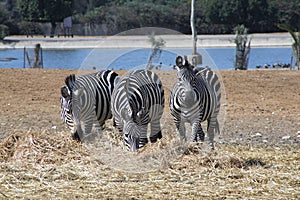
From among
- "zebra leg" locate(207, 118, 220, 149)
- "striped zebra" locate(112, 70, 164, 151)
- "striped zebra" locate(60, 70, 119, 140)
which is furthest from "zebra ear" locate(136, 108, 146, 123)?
"zebra leg" locate(207, 118, 220, 149)

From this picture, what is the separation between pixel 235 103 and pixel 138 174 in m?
5.30

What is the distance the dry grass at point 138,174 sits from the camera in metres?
5.73

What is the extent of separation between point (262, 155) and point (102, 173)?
2.06 metres

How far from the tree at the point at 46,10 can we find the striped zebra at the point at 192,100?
5216 cm

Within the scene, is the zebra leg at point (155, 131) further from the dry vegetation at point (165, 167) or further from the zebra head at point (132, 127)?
the zebra head at point (132, 127)

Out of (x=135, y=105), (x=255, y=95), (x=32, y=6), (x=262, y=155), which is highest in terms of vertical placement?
(x=135, y=105)

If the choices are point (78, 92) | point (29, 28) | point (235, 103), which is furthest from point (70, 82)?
point (29, 28)

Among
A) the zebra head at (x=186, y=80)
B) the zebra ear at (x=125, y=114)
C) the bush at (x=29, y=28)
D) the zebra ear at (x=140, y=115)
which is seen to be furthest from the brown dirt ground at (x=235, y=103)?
the bush at (x=29, y=28)

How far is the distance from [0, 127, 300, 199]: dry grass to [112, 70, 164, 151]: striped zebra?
21 cm

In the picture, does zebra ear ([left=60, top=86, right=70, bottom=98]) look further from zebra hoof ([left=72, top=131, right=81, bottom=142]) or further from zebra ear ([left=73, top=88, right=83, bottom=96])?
zebra hoof ([left=72, top=131, right=81, bottom=142])

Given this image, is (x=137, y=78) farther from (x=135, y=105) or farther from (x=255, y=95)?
(x=255, y=95)

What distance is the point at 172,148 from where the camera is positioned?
6.71m

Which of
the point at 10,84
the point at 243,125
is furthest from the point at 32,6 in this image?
the point at 243,125

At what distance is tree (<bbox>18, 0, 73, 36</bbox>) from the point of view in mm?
58656
